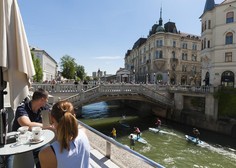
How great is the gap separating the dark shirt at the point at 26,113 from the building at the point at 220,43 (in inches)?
1166

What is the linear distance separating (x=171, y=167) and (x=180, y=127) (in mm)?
12305

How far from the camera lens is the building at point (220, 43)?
28297 millimetres

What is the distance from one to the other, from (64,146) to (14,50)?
7.45 ft

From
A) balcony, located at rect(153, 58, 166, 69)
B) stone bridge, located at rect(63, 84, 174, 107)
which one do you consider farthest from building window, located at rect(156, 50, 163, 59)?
stone bridge, located at rect(63, 84, 174, 107)

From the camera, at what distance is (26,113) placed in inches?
160

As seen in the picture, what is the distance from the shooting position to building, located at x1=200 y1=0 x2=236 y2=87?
2830 cm

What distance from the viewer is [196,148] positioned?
58.4 ft

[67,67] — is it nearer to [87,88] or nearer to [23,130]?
[87,88]

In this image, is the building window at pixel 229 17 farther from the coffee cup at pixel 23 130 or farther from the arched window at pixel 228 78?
the coffee cup at pixel 23 130

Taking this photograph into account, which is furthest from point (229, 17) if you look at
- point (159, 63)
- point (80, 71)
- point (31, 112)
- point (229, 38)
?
point (80, 71)

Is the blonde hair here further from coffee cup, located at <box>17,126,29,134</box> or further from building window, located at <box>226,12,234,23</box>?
building window, located at <box>226,12,234,23</box>

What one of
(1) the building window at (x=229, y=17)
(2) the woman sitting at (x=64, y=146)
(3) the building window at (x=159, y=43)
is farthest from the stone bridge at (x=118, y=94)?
(3) the building window at (x=159, y=43)

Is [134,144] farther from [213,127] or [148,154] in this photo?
[213,127]

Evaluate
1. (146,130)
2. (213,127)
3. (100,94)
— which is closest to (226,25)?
(213,127)
